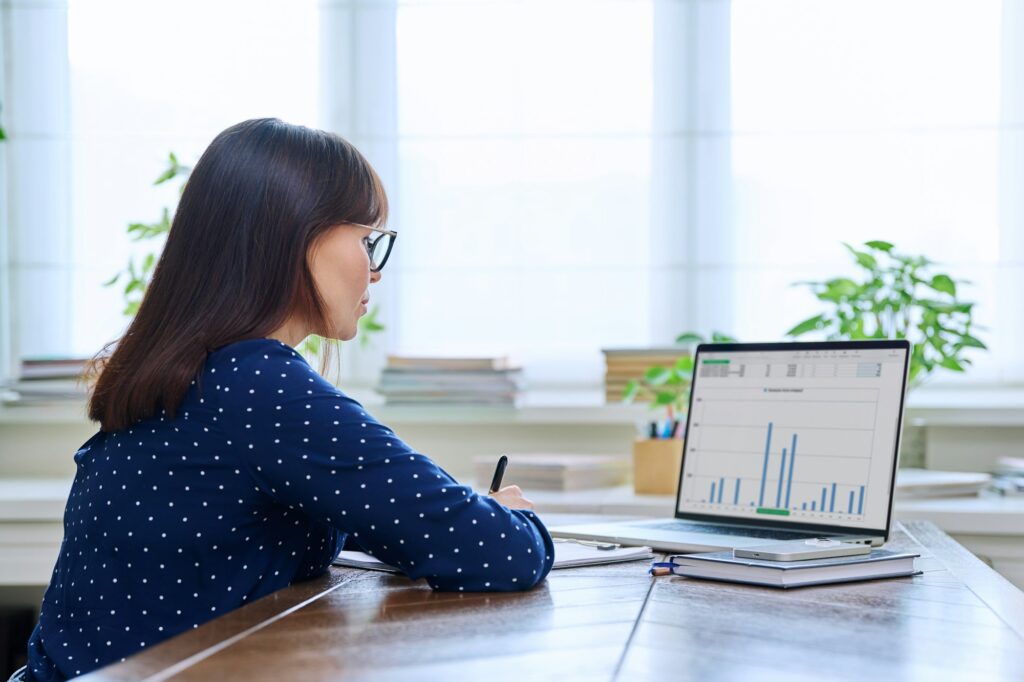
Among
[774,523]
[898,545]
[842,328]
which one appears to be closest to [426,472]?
[774,523]

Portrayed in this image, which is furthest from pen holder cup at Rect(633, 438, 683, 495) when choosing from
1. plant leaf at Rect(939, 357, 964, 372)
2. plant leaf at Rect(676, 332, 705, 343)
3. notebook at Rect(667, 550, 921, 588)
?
notebook at Rect(667, 550, 921, 588)

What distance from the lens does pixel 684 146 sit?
8.86 ft

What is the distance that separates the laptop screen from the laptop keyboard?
0.01 m

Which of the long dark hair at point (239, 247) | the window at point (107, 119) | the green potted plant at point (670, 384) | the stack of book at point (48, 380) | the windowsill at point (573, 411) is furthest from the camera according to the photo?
the window at point (107, 119)

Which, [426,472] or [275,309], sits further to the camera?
[275,309]

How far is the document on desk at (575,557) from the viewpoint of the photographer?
1.31m

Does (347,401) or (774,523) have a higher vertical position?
(347,401)

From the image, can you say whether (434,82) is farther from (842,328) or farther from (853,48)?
(842,328)

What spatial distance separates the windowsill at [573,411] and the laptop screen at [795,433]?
2.84 feet

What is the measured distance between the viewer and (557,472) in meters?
2.28

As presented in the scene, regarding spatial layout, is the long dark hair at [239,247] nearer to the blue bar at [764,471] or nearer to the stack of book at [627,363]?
the blue bar at [764,471]

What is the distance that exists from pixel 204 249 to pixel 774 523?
77cm

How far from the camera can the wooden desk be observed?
834mm

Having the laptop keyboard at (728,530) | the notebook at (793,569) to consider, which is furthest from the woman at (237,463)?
the laptop keyboard at (728,530)
